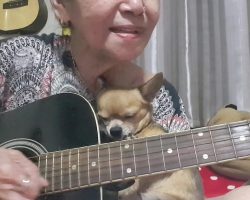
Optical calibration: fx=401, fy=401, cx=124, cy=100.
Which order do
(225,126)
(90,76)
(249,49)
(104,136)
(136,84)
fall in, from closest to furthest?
(225,126)
(104,136)
(90,76)
(136,84)
(249,49)

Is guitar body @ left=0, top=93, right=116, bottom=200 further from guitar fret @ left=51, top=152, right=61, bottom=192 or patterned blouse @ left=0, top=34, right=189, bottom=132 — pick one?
patterned blouse @ left=0, top=34, right=189, bottom=132

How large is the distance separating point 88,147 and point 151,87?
1.29ft

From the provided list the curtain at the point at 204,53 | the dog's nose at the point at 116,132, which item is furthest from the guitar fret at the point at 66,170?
the curtain at the point at 204,53

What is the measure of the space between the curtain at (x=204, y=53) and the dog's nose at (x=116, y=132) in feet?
2.00

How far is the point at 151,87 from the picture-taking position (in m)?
1.14

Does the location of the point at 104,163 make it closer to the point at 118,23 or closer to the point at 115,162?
the point at 115,162

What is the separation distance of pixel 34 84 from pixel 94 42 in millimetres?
202

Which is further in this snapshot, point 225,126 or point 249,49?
point 249,49

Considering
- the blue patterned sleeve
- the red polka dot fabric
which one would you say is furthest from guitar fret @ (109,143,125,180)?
the red polka dot fabric

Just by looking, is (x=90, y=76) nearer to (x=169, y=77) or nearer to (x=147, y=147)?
(x=147, y=147)

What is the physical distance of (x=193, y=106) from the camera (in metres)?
1.64

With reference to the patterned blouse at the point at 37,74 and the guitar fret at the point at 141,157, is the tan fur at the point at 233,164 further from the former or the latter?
the guitar fret at the point at 141,157

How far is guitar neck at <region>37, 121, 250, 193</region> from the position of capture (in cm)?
69

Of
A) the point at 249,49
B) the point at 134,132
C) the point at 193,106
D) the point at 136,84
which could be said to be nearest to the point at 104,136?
the point at 134,132
